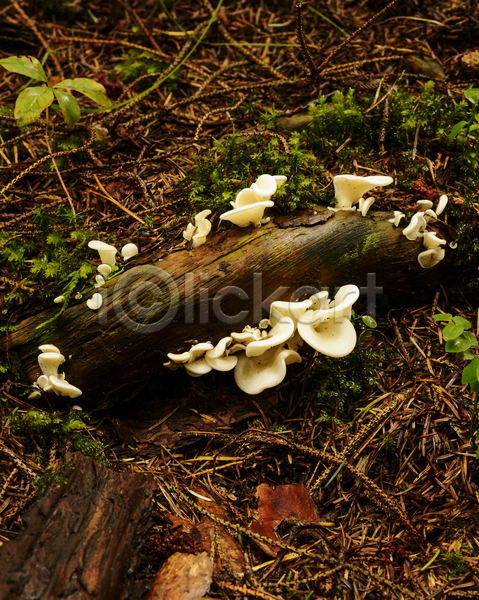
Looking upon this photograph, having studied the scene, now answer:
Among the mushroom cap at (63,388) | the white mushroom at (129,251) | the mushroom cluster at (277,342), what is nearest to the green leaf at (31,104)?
the white mushroom at (129,251)

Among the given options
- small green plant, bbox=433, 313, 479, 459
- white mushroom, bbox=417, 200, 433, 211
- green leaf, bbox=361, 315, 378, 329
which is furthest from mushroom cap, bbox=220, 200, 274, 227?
small green plant, bbox=433, 313, 479, 459

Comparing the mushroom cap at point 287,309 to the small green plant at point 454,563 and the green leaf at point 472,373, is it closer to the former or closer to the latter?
the green leaf at point 472,373

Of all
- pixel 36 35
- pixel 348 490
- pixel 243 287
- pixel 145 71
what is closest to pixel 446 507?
pixel 348 490

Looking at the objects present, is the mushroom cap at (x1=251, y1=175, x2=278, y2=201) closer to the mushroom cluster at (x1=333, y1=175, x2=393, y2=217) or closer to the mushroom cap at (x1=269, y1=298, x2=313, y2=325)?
the mushroom cluster at (x1=333, y1=175, x2=393, y2=217)

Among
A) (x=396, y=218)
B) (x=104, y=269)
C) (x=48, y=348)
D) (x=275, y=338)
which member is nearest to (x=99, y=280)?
(x=104, y=269)

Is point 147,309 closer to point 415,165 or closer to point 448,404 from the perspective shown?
point 448,404
